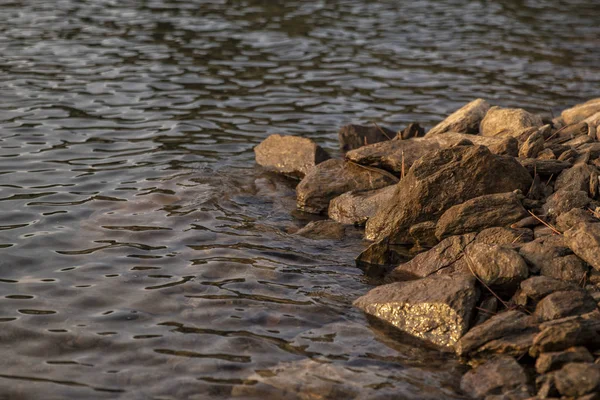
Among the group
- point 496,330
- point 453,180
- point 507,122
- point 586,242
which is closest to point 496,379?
point 496,330

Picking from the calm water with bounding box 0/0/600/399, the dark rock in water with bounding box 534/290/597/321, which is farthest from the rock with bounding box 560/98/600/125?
the dark rock in water with bounding box 534/290/597/321

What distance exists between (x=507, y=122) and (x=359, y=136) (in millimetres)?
2180

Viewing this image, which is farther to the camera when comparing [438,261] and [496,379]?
[438,261]

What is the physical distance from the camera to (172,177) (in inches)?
394

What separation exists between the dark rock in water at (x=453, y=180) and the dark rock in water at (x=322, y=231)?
0.74 m

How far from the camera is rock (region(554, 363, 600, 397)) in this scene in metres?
5.23

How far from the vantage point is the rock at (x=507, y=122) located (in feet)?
31.2

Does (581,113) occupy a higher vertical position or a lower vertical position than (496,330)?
higher

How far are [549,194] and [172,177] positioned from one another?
177 inches

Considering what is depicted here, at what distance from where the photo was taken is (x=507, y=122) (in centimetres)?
961

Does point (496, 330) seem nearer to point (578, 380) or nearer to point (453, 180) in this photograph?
point (578, 380)

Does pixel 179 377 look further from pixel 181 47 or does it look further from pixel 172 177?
pixel 181 47

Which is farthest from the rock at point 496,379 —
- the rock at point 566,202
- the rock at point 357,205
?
the rock at point 357,205

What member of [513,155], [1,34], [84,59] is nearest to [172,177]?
[513,155]
